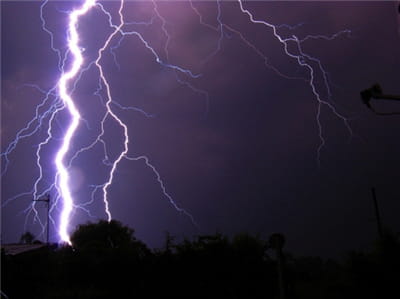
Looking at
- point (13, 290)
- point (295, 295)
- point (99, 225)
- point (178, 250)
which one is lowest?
point (295, 295)

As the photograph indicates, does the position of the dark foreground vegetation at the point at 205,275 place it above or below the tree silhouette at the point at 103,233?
below

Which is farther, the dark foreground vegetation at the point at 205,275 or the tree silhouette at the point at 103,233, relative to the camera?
the tree silhouette at the point at 103,233

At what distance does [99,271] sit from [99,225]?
428 inches

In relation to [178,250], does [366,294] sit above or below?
below

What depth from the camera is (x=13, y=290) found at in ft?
28.5

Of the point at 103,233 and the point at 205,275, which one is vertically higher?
the point at 103,233

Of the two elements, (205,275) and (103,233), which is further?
(103,233)

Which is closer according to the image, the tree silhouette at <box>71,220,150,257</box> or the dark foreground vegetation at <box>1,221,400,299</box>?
the dark foreground vegetation at <box>1,221,400,299</box>

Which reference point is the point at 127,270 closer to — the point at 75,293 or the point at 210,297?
the point at 75,293

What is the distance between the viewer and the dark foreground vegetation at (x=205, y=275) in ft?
28.9

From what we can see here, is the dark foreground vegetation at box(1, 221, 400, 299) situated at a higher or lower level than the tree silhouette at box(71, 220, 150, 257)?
lower

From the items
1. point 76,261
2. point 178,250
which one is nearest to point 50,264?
point 76,261

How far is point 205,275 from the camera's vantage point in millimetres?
9930

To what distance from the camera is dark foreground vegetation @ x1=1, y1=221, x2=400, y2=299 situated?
28.9 ft
